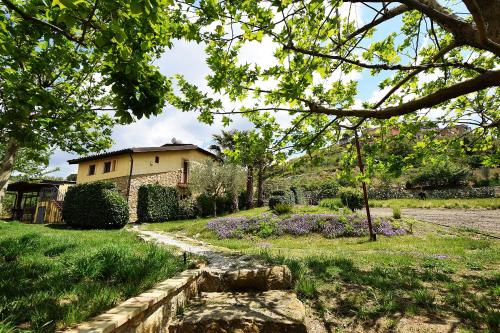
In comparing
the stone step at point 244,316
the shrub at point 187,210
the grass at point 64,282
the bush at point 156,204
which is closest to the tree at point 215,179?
the shrub at point 187,210

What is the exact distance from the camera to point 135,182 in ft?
76.6

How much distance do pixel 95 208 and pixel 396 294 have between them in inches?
667

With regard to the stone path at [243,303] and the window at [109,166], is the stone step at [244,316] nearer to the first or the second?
the stone path at [243,303]

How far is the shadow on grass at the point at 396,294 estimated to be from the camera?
387 centimetres

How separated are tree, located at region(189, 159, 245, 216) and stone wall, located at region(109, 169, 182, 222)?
2.20 m

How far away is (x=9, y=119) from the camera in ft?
11.2

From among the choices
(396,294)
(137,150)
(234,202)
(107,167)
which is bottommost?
(396,294)

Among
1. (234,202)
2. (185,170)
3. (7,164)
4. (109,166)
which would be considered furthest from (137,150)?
(7,164)

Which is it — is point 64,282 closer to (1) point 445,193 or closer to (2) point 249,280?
(2) point 249,280

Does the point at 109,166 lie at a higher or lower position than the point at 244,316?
higher

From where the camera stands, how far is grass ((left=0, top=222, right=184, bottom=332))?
106 inches

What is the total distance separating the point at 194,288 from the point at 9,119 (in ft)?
11.8

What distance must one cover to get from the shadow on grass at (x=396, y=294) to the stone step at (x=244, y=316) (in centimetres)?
73

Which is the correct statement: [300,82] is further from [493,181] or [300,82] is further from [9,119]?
[493,181]
